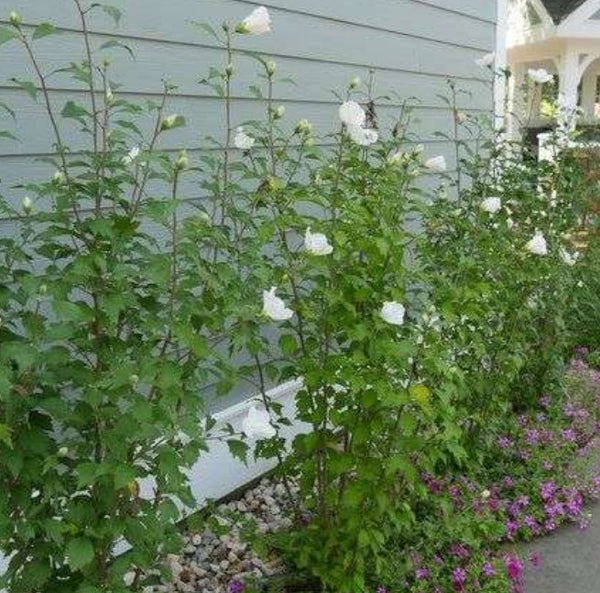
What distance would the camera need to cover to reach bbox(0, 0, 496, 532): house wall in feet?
8.52

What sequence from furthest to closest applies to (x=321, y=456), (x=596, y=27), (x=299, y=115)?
(x=596, y=27)
(x=299, y=115)
(x=321, y=456)

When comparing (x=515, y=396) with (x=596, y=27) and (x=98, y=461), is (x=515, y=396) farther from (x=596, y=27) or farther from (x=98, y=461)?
(x=596, y=27)

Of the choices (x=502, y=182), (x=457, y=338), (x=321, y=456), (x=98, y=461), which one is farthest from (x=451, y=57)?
(x=98, y=461)

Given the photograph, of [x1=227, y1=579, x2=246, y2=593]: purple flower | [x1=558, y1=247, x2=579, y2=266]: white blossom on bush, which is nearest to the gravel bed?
[x1=227, y1=579, x2=246, y2=593]: purple flower

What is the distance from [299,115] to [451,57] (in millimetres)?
1857

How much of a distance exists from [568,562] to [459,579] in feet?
1.89

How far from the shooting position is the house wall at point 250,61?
260cm

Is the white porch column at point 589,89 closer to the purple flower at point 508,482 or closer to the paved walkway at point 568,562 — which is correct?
the purple flower at point 508,482

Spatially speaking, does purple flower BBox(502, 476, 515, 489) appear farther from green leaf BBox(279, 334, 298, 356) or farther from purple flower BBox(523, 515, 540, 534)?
green leaf BBox(279, 334, 298, 356)

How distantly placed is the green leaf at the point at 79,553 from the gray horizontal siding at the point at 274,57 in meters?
1.02

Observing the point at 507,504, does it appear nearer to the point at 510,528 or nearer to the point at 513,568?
the point at 510,528

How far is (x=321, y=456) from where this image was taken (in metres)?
2.66

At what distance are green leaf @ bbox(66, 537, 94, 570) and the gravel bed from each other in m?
0.89

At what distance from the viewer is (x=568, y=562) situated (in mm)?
3100
